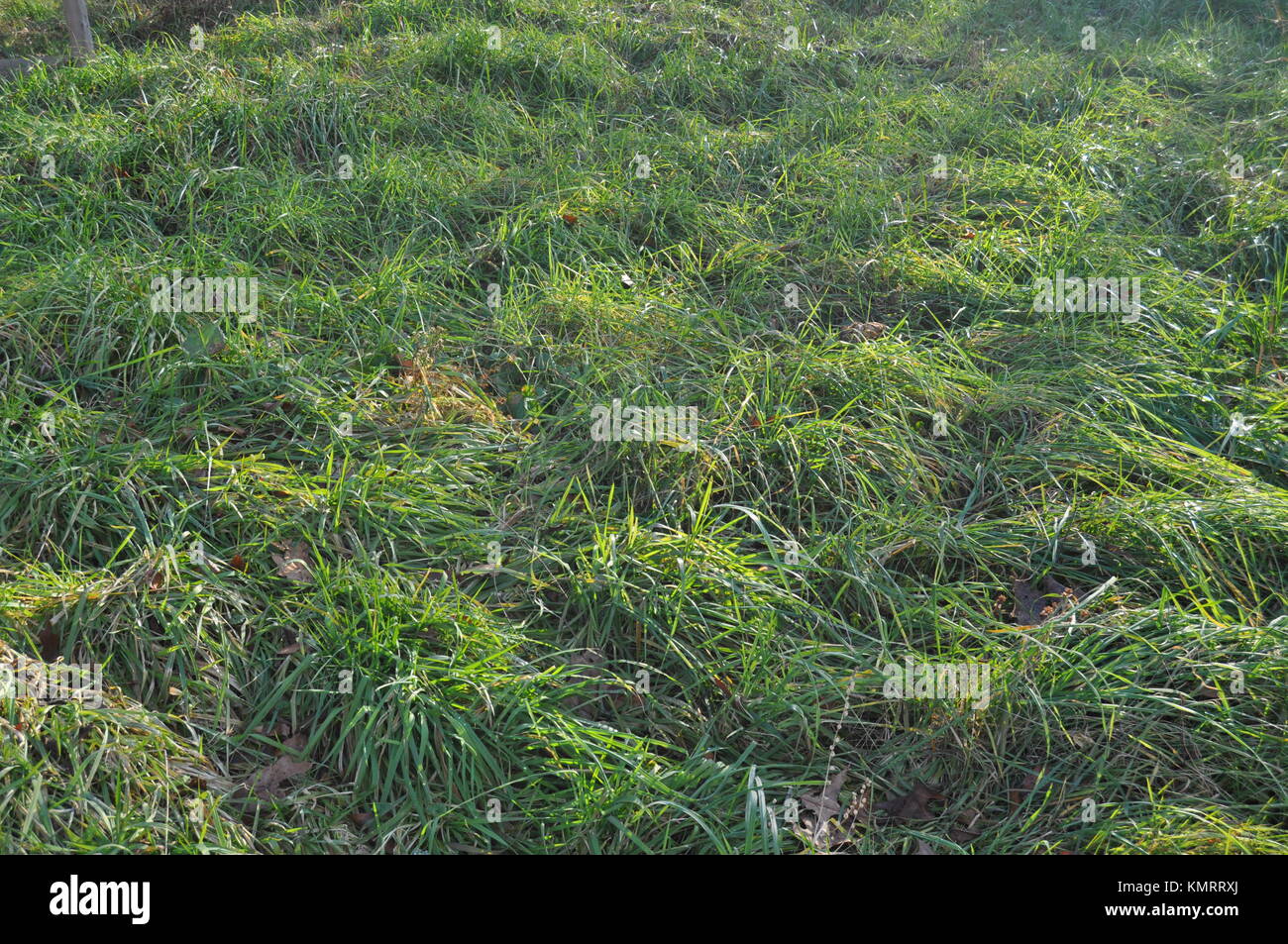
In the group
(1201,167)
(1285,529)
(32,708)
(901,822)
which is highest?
(1201,167)

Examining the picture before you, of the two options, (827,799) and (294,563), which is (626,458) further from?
(827,799)

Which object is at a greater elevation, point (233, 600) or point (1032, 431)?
point (1032, 431)

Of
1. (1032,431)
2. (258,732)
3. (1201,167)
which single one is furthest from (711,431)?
(1201,167)

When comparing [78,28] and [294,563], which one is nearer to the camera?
[294,563]

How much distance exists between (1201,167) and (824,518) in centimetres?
317

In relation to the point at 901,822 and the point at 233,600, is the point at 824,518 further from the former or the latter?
the point at 233,600

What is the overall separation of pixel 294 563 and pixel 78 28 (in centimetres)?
401

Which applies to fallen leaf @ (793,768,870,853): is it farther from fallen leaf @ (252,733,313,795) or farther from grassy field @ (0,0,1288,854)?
fallen leaf @ (252,733,313,795)

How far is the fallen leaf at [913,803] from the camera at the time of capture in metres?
2.58

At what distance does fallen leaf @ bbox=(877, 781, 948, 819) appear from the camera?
8.45 feet

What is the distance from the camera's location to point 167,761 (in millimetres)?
2438

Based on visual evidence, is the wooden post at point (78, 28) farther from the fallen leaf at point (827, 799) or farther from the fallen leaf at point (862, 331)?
the fallen leaf at point (827, 799)

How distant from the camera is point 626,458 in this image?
3.31m

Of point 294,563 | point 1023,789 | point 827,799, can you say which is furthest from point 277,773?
point 1023,789
